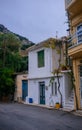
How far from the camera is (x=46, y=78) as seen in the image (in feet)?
86.1

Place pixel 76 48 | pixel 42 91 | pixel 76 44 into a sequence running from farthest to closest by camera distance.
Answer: pixel 42 91, pixel 76 44, pixel 76 48

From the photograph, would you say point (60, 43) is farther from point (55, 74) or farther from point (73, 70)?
point (73, 70)

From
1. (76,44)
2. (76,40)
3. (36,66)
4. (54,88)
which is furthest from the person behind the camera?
(36,66)

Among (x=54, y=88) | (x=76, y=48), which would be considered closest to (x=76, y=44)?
(x=76, y=48)

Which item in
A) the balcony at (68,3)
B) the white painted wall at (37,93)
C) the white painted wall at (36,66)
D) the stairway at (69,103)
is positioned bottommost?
the stairway at (69,103)

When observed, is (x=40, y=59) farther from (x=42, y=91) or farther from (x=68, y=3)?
(x=68, y=3)

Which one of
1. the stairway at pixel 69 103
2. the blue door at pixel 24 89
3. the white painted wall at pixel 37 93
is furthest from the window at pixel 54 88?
the blue door at pixel 24 89

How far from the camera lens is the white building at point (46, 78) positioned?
918 inches

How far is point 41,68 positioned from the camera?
89.5 feet

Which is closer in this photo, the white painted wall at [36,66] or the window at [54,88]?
the window at [54,88]

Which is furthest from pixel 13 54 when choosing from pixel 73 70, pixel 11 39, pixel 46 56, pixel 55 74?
pixel 73 70

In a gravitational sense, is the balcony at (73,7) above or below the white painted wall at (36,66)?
above

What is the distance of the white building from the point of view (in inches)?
918

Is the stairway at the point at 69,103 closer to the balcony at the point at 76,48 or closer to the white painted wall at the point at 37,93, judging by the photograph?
the white painted wall at the point at 37,93
